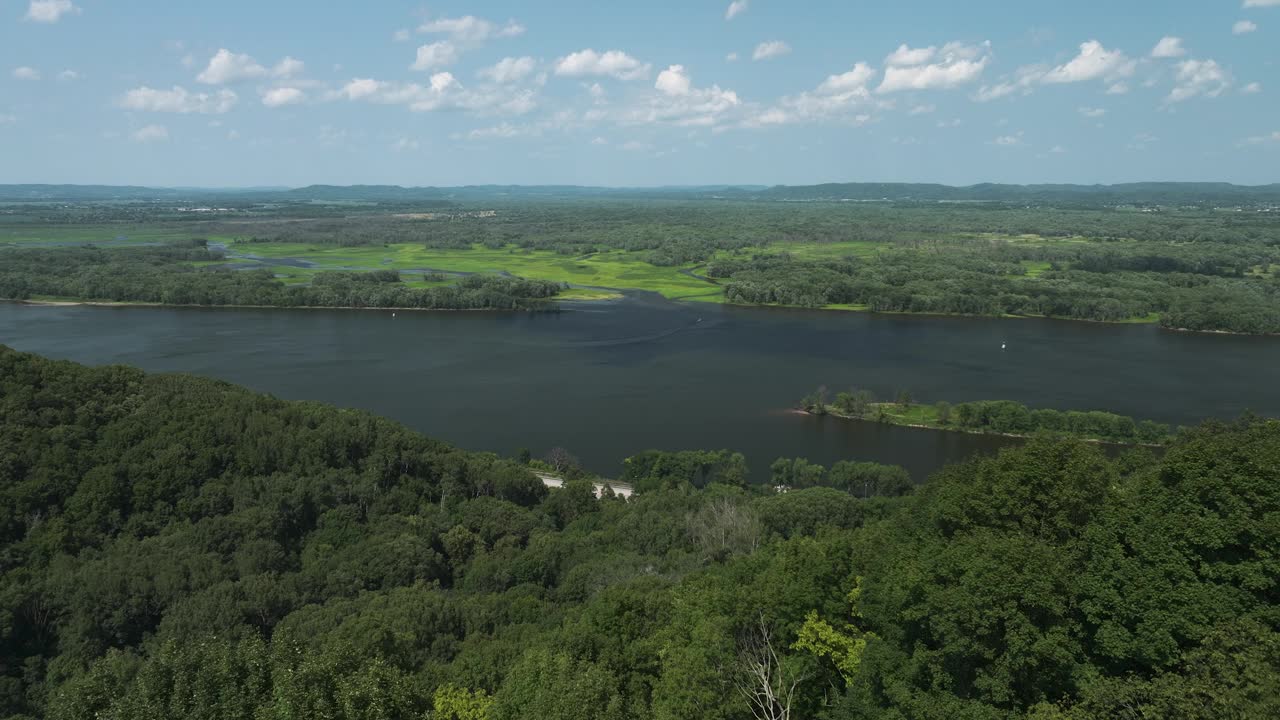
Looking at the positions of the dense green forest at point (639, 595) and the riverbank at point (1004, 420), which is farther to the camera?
the riverbank at point (1004, 420)

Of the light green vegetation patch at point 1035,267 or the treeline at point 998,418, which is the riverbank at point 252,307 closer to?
the treeline at point 998,418

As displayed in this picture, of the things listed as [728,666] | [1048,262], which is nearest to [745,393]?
[728,666]

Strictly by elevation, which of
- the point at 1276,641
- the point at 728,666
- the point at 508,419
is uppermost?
the point at 1276,641

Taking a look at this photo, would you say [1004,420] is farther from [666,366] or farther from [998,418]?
[666,366]

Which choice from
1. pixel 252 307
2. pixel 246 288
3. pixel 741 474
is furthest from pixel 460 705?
pixel 246 288

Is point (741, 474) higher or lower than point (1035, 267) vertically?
lower

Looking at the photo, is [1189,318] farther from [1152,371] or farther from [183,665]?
[183,665]

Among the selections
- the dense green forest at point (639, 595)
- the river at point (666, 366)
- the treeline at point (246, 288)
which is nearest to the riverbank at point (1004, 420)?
the river at point (666, 366)
